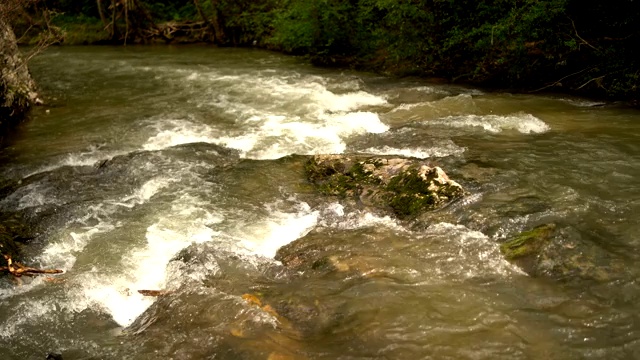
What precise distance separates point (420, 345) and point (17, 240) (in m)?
5.06

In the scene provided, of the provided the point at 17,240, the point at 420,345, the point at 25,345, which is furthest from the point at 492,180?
the point at 17,240

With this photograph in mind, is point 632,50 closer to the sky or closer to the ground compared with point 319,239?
closer to the sky

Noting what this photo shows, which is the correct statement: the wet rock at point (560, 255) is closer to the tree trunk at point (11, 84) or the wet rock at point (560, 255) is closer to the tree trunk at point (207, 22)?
the tree trunk at point (11, 84)

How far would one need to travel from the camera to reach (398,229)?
18.8ft

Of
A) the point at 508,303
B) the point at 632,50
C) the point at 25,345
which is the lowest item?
the point at 25,345

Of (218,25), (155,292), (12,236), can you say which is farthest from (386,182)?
(218,25)

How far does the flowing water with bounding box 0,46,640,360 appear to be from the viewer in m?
4.16

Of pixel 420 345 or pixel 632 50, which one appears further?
pixel 632 50

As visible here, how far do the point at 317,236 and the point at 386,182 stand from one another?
1432 millimetres

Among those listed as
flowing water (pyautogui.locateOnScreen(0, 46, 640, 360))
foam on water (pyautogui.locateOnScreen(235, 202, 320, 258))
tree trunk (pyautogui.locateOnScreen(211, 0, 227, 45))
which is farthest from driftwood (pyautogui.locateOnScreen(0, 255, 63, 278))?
tree trunk (pyautogui.locateOnScreen(211, 0, 227, 45))

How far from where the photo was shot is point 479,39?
12.3 metres

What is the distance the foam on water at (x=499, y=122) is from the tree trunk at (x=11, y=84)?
8749mm

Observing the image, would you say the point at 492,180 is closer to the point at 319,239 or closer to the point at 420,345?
the point at 319,239

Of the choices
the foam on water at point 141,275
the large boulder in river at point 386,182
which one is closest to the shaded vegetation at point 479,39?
the large boulder in river at point 386,182
